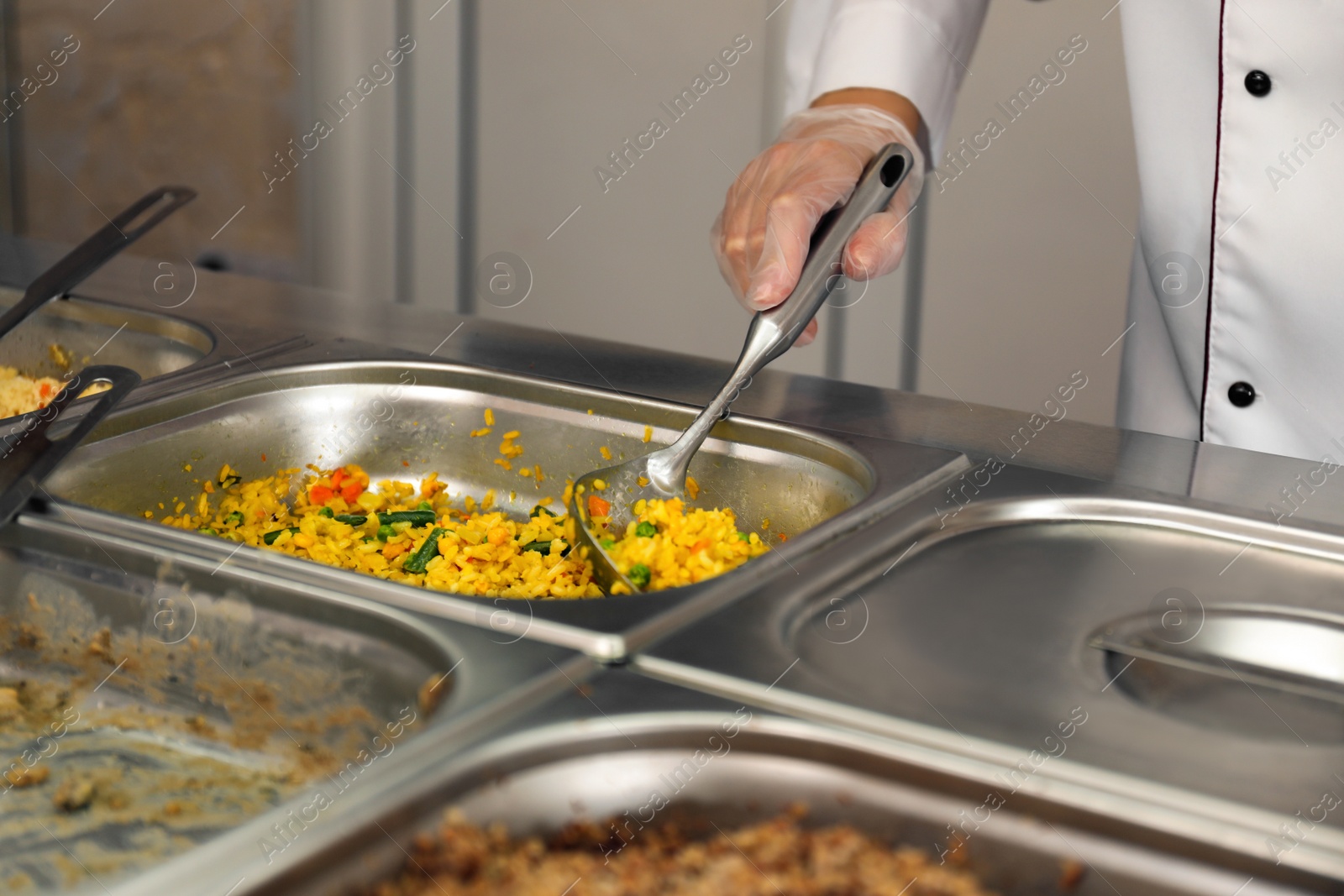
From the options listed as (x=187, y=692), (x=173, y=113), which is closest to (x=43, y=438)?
(x=187, y=692)

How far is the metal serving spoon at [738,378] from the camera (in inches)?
35.0

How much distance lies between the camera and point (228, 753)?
64 centimetres

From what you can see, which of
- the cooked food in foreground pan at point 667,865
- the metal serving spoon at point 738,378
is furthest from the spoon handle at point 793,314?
the cooked food in foreground pan at point 667,865

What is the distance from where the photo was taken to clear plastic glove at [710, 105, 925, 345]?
1.05 meters

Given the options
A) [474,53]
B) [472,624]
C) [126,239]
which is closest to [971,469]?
[472,624]

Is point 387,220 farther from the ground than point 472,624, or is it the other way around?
point 387,220

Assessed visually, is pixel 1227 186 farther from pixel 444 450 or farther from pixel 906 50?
pixel 444 450

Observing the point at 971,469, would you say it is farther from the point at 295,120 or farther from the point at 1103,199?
the point at 295,120

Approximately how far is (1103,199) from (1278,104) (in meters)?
1.12

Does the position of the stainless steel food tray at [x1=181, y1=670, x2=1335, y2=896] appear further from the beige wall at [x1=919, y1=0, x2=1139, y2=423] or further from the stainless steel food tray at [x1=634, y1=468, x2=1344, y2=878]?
the beige wall at [x1=919, y1=0, x2=1139, y2=423]

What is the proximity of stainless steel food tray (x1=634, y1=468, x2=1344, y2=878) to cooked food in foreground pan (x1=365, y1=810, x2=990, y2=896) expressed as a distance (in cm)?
6

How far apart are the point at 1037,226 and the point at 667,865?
208 cm

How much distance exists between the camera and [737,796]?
542 millimetres

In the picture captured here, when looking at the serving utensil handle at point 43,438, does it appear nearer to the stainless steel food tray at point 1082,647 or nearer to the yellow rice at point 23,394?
the yellow rice at point 23,394
